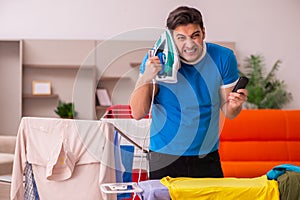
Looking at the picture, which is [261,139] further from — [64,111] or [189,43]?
[189,43]

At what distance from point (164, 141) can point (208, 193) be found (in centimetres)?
28

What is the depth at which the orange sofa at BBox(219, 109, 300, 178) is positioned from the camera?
13.8 feet

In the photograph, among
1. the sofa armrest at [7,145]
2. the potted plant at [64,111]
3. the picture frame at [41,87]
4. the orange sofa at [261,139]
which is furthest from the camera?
the picture frame at [41,87]

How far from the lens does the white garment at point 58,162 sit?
247 centimetres

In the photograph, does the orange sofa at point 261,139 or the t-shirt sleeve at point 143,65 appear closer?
the t-shirt sleeve at point 143,65

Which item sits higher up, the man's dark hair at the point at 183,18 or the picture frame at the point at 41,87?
the man's dark hair at the point at 183,18

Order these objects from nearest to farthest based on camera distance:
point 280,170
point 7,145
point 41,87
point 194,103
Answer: point 280,170 → point 194,103 → point 7,145 → point 41,87

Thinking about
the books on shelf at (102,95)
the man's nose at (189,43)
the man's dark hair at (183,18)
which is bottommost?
the books on shelf at (102,95)

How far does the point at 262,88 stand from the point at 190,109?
4.11 m

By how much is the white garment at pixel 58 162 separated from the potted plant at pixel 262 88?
329 cm

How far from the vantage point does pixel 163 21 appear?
18.7 ft

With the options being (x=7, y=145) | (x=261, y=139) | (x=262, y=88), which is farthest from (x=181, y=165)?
(x=262, y=88)

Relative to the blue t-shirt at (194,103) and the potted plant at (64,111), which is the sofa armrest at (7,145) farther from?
the blue t-shirt at (194,103)

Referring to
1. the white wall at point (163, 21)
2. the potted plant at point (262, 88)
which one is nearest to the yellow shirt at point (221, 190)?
the potted plant at point (262, 88)
